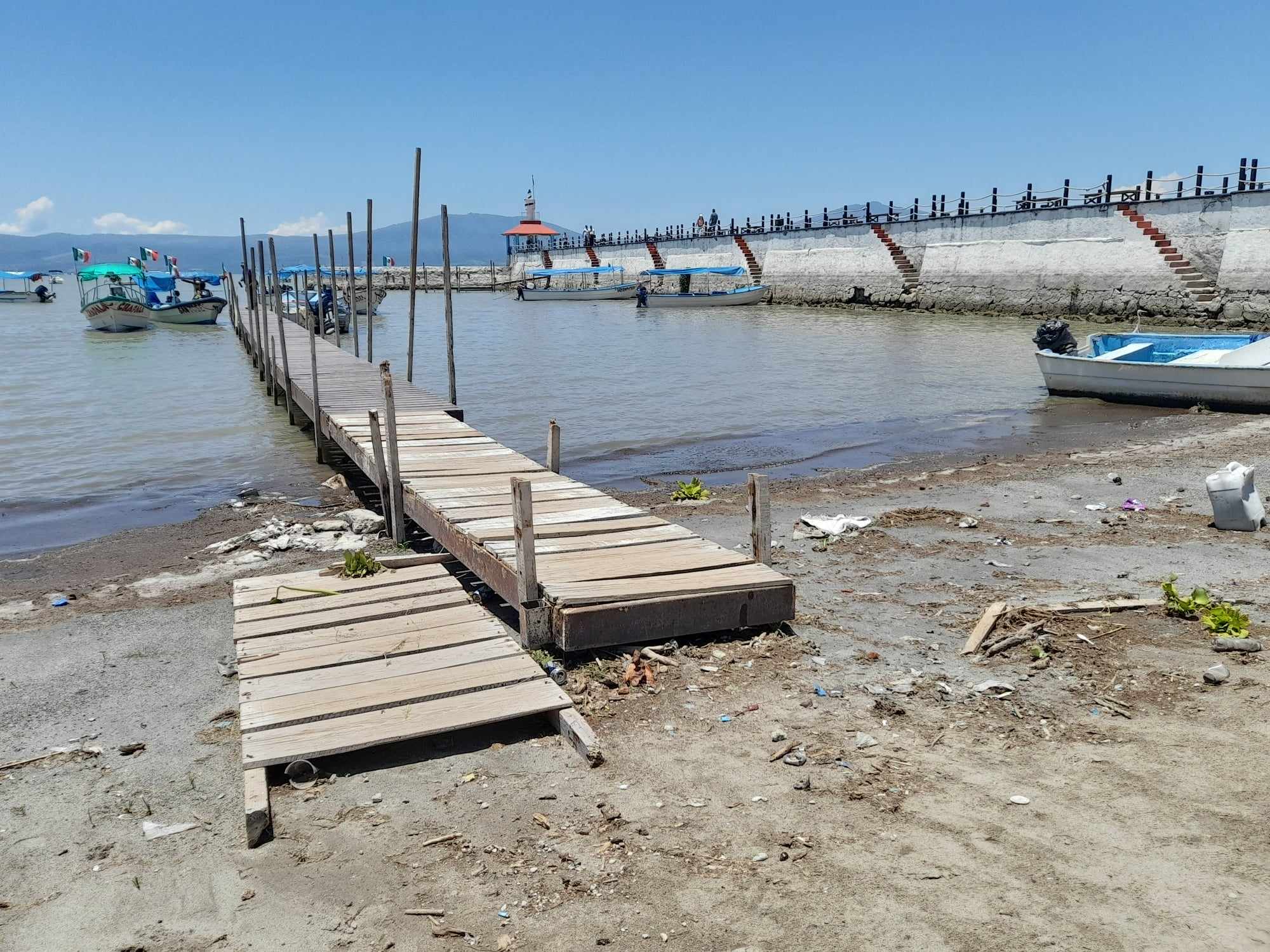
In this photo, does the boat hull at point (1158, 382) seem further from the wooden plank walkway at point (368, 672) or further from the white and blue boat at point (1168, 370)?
the wooden plank walkway at point (368, 672)

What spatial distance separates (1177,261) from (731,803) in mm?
41556

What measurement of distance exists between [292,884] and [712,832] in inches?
70.3

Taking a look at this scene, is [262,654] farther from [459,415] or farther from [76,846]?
[459,415]

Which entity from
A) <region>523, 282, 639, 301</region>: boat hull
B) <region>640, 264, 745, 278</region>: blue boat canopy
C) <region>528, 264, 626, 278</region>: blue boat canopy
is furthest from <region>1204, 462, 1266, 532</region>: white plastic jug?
<region>528, 264, 626, 278</region>: blue boat canopy

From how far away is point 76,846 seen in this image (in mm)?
4461

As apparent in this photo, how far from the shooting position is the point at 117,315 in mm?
44875

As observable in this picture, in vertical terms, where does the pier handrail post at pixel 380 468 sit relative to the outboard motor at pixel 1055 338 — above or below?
below

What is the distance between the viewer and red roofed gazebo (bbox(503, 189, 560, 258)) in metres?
91.7

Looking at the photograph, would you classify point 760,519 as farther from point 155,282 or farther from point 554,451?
point 155,282

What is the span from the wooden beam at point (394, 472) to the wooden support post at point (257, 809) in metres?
4.63

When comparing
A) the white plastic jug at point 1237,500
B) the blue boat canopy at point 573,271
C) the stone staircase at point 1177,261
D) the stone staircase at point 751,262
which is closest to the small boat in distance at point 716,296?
the stone staircase at point 751,262

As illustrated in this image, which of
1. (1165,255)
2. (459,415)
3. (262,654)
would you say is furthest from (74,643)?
(1165,255)

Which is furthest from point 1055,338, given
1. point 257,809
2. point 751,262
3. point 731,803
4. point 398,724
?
point 751,262

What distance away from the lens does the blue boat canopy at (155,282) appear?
4994 centimetres
